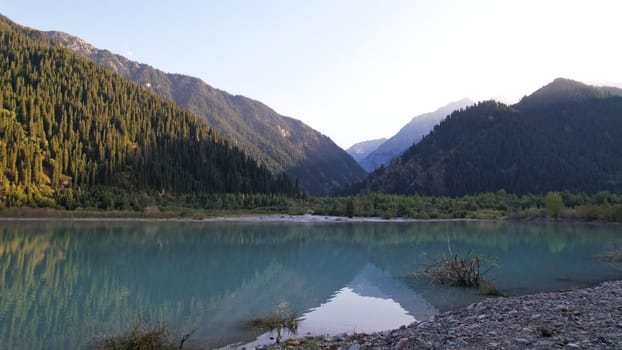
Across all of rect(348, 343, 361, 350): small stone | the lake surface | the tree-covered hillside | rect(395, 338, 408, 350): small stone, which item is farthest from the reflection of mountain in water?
the tree-covered hillside

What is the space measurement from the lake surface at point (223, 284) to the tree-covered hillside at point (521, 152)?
119 meters

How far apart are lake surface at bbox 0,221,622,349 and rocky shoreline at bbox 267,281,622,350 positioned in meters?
2.41

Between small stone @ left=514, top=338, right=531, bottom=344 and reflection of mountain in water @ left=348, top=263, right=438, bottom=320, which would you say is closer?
small stone @ left=514, top=338, right=531, bottom=344

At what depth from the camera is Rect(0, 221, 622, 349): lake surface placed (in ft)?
44.6

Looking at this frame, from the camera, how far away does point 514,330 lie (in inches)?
379

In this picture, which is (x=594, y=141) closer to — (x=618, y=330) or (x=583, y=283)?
(x=583, y=283)

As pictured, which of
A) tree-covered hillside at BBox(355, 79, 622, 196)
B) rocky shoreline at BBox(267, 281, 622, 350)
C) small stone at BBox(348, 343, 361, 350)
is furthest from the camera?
tree-covered hillside at BBox(355, 79, 622, 196)

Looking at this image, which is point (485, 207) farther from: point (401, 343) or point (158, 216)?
point (401, 343)

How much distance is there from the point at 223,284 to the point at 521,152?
518 feet

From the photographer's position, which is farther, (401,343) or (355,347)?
(355,347)

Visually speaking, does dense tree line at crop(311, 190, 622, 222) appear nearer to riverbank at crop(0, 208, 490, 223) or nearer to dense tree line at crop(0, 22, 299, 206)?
riverbank at crop(0, 208, 490, 223)

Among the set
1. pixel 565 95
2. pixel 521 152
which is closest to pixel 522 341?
pixel 521 152

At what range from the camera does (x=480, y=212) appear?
102938mm

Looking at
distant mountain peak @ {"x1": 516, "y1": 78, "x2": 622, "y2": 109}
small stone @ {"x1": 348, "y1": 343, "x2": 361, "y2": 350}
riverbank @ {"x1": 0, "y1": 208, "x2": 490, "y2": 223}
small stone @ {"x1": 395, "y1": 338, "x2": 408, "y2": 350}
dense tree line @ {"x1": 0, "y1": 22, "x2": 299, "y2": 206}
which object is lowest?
small stone @ {"x1": 348, "y1": 343, "x2": 361, "y2": 350}
